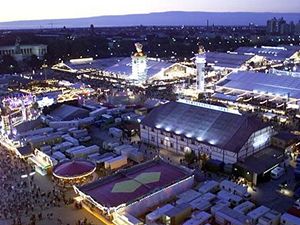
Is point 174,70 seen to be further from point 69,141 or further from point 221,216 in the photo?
point 221,216

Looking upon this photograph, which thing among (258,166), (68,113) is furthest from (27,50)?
(258,166)

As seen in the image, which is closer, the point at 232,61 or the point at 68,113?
the point at 68,113

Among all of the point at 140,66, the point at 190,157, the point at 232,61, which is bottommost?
the point at 190,157

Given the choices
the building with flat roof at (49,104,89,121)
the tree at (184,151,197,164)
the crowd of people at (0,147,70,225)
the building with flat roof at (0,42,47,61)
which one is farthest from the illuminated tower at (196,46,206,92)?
the building with flat roof at (0,42,47,61)

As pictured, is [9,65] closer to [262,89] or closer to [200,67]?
[200,67]

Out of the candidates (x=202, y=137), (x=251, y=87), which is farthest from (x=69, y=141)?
(x=251, y=87)

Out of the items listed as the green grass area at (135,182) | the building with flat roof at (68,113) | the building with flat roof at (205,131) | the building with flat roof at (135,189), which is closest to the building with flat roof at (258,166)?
the building with flat roof at (205,131)
